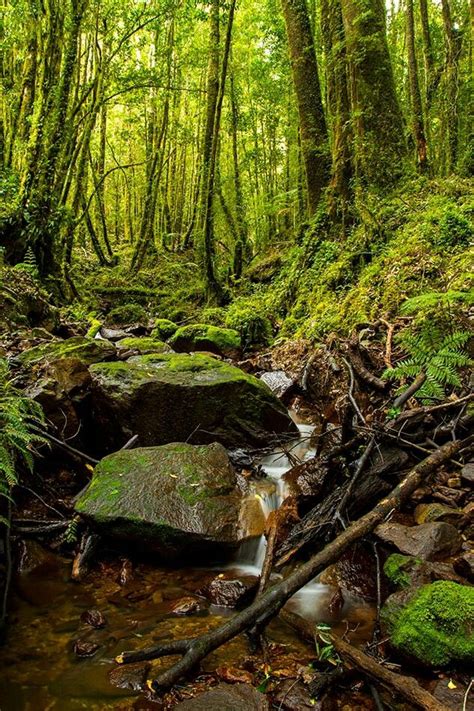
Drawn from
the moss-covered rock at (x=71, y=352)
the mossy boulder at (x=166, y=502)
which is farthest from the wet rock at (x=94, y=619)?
the moss-covered rock at (x=71, y=352)

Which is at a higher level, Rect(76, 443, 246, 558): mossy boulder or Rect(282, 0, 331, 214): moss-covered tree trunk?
Rect(282, 0, 331, 214): moss-covered tree trunk

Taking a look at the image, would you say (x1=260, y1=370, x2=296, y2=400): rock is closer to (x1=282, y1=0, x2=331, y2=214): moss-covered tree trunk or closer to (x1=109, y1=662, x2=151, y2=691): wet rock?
(x1=109, y1=662, x2=151, y2=691): wet rock

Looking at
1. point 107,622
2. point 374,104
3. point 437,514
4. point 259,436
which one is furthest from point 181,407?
point 374,104

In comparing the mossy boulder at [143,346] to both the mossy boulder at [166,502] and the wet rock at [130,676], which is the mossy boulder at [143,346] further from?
the wet rock at [130,676]

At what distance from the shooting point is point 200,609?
3.41m

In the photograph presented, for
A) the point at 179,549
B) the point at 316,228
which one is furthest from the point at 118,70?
the point at 179,549

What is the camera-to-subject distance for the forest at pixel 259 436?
102 inches

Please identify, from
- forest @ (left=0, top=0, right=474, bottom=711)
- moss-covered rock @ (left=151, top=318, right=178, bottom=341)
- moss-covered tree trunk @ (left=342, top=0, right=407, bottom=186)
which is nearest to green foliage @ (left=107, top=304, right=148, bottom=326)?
forest @ (left=0, top=0, right=474, bottom=711)

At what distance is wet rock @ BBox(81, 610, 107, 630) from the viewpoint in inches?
127

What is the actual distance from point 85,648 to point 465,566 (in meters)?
2.28

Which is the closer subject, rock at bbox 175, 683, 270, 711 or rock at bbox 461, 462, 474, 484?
rock at bbox 175, 683, 270, 711

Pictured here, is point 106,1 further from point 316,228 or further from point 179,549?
point 179,549

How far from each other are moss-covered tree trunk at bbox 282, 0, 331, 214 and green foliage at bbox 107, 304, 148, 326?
560 centimetres

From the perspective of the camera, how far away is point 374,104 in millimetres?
9617
